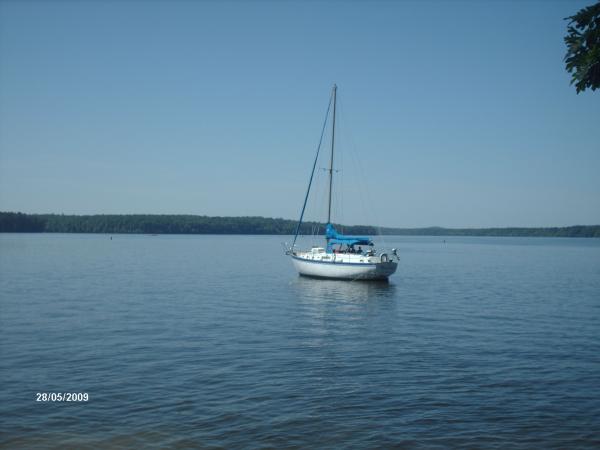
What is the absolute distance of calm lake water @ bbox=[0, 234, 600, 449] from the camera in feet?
43.4

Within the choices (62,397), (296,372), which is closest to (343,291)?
(296,372)

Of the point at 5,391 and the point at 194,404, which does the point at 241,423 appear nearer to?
the point at 194,404

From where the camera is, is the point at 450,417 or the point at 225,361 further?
the point at 225,361

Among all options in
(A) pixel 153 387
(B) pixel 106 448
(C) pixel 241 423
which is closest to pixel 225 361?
(A) pixel 153 387

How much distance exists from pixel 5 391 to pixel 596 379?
18792 millimetres

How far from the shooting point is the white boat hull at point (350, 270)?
49.2m

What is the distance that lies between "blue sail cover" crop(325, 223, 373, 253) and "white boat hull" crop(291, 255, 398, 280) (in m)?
2.99

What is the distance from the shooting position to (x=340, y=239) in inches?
2077

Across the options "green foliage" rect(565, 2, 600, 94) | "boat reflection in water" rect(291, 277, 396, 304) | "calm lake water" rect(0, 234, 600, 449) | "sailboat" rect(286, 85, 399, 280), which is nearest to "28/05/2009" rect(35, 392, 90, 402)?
"calm lake water" rect(0, 234, 600, 449)

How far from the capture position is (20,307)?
32656mm

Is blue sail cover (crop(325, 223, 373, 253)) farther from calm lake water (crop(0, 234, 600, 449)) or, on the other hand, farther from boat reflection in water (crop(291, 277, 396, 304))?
calm lake water (crop(0, 234, 600, 449))

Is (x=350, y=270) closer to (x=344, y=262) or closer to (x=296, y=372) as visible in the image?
(x=344, y=262)

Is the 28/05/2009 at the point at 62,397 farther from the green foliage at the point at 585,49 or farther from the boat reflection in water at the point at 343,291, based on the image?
the boat reflection in water at the point at 343,291

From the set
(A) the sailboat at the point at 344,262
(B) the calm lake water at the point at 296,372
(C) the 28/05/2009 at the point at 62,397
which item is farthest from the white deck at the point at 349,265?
(C) the 28/05/2009 at the point at 62,397
